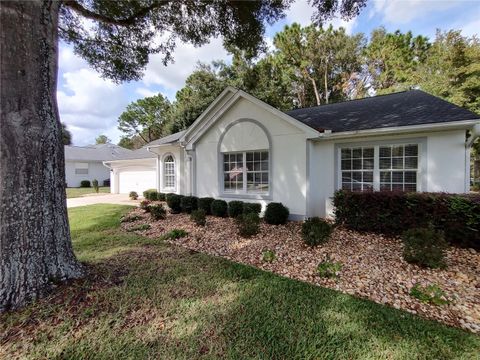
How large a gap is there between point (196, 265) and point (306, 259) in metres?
2.38

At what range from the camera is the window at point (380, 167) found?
7273 millimetres

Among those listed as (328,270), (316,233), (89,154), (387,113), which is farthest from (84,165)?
(328,270)

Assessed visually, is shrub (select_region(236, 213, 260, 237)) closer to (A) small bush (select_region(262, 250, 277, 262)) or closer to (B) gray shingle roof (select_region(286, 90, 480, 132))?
(A) small bush (select_region(262, 250, 277, 262))

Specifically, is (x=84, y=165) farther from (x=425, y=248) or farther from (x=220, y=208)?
(x=425, y=248)

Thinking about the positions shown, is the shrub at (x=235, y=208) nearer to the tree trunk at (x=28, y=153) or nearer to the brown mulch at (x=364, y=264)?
the brown mulch at (x=364, y=264)

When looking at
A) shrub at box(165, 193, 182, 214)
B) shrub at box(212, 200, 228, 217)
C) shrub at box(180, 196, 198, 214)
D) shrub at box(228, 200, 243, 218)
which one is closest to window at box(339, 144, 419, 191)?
shrub at box(228, 200, 243, 218)

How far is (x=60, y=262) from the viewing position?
367 centimetres

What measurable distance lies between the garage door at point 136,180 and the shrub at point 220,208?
10387 mm

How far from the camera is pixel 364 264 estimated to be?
15.4 feet

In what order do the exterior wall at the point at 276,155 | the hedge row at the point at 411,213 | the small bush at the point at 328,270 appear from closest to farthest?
the small bush at the point at 328,270 < the hedge row at the point at 411,213 < the exterior wall at the point at 276,155

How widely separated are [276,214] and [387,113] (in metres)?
5.42

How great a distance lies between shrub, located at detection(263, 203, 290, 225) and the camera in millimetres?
7801

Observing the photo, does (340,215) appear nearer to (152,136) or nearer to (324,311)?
(324,311)

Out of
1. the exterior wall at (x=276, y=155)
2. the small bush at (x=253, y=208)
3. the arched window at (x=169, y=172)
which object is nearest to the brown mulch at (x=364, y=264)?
the small bush at (x=253, y=208)
